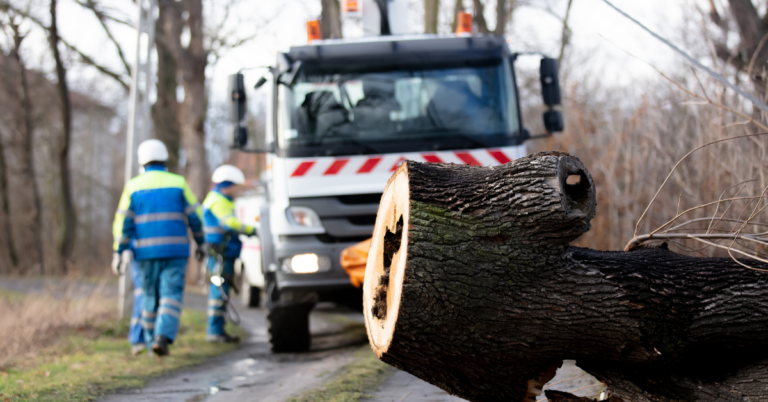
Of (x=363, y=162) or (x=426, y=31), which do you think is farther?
(x=426, y=31)

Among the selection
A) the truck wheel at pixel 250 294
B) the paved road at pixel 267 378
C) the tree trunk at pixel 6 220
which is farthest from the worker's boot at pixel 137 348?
the tree trunk at pixel 6 220

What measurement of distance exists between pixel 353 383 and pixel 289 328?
1.77 m

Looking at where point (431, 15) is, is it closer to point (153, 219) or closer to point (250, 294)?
point (250, 294)

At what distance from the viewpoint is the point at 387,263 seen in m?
3.19

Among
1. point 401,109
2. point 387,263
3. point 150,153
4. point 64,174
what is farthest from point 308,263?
point 64,174

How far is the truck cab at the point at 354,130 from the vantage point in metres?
5.25

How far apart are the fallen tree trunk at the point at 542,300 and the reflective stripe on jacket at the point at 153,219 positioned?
312cm

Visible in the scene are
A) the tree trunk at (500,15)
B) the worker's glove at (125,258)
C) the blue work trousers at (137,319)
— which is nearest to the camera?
the blue work trousers at (137,319)

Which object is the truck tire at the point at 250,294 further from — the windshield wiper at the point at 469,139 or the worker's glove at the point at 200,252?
the windshield wiper at the point at 469,139

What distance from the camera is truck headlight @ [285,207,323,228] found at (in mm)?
5258

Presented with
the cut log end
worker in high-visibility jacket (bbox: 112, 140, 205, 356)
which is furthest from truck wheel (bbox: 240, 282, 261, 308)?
the cut log end

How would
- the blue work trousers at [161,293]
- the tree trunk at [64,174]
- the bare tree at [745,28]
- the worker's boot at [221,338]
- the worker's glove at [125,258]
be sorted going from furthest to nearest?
the tree trunk at [64,174] < the bare tree at [745,28] < the worker's boot at [221,338] < the worker's glove at [125,258] < the blue work trousers at [161,293]

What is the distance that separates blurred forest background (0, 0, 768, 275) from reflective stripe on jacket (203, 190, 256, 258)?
87.9 inches

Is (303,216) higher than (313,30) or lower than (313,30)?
lower
